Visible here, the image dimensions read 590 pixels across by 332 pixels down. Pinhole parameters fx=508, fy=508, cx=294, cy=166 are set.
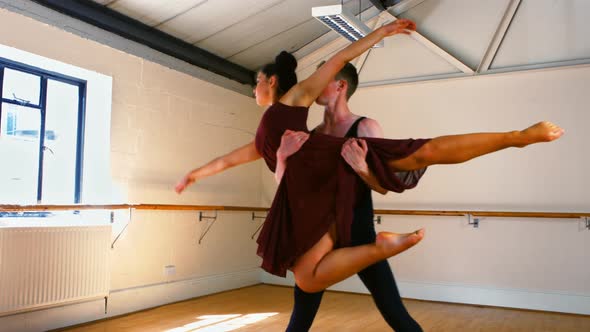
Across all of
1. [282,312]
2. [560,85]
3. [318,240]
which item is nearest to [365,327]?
[282,312]

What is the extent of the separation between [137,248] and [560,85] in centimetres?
419

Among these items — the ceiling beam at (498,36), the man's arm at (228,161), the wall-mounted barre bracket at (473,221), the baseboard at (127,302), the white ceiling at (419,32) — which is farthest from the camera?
the wall-mounted barre bracket at (473,221)

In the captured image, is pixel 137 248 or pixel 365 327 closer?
pixel 365 327

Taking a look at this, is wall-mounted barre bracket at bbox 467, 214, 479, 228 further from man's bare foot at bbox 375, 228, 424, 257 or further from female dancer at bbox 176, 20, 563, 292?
man's bare foot at bbox 375, 228, 424, 257

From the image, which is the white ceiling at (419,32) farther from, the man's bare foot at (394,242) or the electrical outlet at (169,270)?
the man's bare foot at (394,242)

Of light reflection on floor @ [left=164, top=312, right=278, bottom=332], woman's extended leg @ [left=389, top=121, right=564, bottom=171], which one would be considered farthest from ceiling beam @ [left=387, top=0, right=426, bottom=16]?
woman's extended leg @ [left=389, top=121, right=564, bottom=171]

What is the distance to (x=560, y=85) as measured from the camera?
484cm

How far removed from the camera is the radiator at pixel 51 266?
3.29 meters

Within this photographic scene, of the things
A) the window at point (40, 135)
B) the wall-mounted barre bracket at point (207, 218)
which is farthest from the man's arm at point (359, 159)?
the wall-mounted barre bracket at point (207, 218)

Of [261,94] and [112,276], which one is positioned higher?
[261,94]

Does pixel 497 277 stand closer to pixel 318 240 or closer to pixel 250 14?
pixel 250 14

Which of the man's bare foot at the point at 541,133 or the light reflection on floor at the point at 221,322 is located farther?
the light reflection on floor at the point at 221,322

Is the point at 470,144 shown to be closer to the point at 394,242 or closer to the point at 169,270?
the point at 394,242

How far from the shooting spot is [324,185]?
1.46 m
